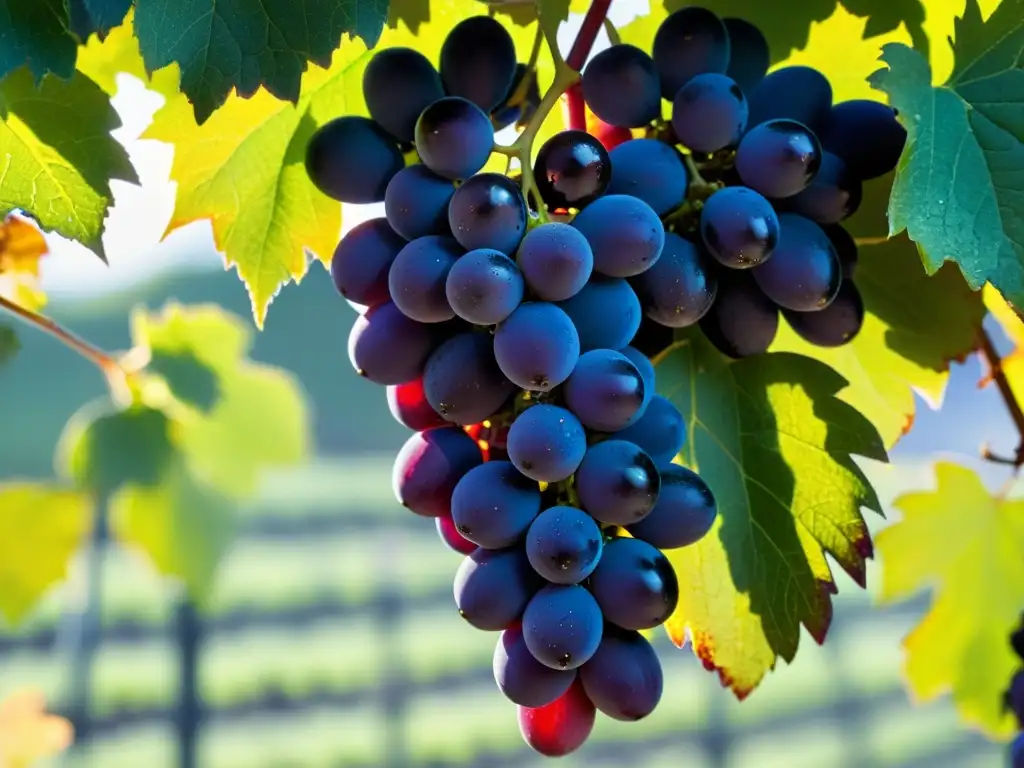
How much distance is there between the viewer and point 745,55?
18.4 inches

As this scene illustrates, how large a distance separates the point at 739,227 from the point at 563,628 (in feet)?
0.54

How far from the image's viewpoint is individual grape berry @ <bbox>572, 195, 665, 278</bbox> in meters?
0.39

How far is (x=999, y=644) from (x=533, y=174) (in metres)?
0.65

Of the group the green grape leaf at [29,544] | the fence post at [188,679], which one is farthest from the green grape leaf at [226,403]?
the fence post at [188,679]

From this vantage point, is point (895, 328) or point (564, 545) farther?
point (895, 328)

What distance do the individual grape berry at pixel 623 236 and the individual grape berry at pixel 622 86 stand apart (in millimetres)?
57

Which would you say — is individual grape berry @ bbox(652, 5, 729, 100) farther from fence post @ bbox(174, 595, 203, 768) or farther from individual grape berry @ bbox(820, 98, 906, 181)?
fence post @ bbox(174, 595, 203, 768)

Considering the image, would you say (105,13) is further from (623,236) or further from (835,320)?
(835,320)

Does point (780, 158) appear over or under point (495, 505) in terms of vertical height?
over

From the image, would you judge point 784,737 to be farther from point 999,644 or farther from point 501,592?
point 501,592

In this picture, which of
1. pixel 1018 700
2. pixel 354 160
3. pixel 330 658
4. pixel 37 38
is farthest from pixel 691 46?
pixel 330 658

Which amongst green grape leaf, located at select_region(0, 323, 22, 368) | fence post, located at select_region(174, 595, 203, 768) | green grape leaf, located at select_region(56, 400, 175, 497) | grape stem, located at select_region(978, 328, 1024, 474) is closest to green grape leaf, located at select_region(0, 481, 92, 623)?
green grape leaf, located at select_region(56, 400, 175, 497)

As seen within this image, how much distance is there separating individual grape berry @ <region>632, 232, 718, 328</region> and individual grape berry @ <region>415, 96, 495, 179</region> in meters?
0.08

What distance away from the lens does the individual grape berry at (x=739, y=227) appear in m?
0.41
